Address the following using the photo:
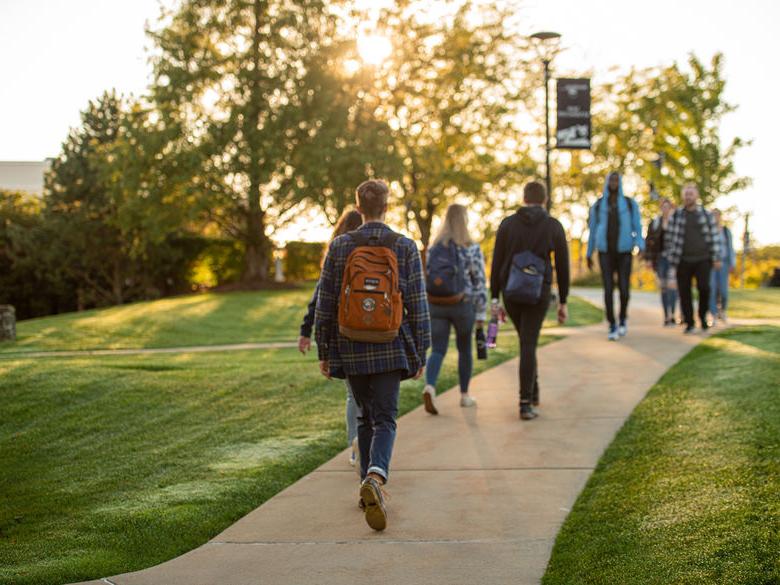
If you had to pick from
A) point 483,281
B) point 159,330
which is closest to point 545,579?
point 483,281

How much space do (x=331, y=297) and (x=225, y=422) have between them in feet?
12.0

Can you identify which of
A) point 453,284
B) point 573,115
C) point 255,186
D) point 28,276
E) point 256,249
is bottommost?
point 28,276

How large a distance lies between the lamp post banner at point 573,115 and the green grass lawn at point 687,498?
1196 centimetres

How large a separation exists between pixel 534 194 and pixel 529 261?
1.87 ft

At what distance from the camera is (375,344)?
584 centimetres

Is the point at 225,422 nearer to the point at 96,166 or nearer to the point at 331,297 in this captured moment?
the point at 331,297

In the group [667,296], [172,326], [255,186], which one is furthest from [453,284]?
[255,186]

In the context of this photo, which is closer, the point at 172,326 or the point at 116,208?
the point at 172,326

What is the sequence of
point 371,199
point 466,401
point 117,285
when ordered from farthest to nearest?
point 117,285
point 466,401
point 371,199

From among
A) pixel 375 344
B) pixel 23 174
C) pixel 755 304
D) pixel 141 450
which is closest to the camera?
pixel 375 344

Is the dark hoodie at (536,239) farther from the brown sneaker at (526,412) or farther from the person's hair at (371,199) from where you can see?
the person's hair at (371,199)

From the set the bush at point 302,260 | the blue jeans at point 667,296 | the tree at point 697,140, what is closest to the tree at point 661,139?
the tree at point 697,140

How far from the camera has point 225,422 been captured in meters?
9.27

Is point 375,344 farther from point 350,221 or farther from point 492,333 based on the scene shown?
point 492,333
